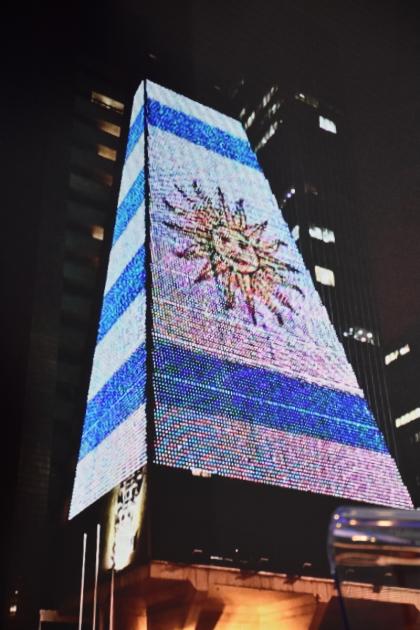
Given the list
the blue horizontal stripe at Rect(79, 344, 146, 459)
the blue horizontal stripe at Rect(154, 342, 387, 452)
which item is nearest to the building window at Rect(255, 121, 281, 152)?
the blue horizontal stripe at Rect(154, 342, 387, 452)

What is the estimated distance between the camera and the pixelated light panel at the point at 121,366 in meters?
16.9

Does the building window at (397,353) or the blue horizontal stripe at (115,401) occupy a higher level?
the building window at (397,353)

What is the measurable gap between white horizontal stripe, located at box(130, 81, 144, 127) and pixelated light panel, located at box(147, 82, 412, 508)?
0.39m

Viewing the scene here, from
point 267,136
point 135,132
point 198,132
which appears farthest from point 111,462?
point 267,136

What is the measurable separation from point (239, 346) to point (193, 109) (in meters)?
9.72

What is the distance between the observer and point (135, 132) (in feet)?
74.6

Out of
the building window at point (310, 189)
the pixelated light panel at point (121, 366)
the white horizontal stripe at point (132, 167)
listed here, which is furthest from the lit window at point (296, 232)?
the pixelated light panel at point (121, 366)

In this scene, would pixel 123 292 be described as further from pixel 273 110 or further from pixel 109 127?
pixel 273 110

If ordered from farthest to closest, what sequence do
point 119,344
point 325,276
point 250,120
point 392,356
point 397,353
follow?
1. point 392,356
2. point 397,353
3. point 250,120
4. point 325,276
5. point 119,344

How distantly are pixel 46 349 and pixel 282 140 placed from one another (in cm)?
2544

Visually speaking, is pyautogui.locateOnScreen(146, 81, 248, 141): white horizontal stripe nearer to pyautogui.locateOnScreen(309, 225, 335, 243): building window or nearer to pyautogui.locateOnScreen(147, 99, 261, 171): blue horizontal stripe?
pyautogui.locateOnScreen(147, 99, 261, 171): blue horizontal stripe

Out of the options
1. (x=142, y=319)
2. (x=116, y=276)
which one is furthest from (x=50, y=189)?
(x=142, y=319)

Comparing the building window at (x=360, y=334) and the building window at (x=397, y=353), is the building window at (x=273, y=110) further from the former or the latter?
the building window at (x=397, y=353)

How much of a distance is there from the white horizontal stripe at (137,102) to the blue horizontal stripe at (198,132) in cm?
46
